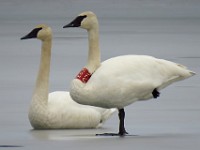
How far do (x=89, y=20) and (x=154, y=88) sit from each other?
100 centimetres

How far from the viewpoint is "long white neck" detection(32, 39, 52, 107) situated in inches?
444

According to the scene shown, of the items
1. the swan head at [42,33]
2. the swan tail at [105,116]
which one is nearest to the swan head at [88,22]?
the swan head at [42,33]

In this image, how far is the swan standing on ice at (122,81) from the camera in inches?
410

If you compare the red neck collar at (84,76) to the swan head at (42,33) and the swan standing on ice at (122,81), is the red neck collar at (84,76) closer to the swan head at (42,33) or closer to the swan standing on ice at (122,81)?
the swan standing on ice at (122,81)

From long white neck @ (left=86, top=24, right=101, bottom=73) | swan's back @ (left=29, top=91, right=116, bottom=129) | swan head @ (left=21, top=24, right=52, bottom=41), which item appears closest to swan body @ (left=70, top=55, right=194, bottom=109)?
long white neck @ (left=86, top=24, right=101, bottom=73)

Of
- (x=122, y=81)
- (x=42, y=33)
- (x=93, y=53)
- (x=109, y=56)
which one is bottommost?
(x=109, y=56)

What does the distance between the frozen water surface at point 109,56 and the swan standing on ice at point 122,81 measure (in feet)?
1.13

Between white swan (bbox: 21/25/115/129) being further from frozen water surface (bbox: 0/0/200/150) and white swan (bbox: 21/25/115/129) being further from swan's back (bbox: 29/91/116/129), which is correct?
frozen water surface (bbox: 0/0/200/150)

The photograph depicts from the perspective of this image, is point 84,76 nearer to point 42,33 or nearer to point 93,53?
point 93,53

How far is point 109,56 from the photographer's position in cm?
1934

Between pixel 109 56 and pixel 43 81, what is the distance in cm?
779

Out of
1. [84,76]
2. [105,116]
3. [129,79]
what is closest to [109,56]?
[105,116]

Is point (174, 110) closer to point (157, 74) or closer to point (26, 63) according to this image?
point (157, 74)

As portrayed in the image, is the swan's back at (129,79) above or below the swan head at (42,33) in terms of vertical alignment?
below
